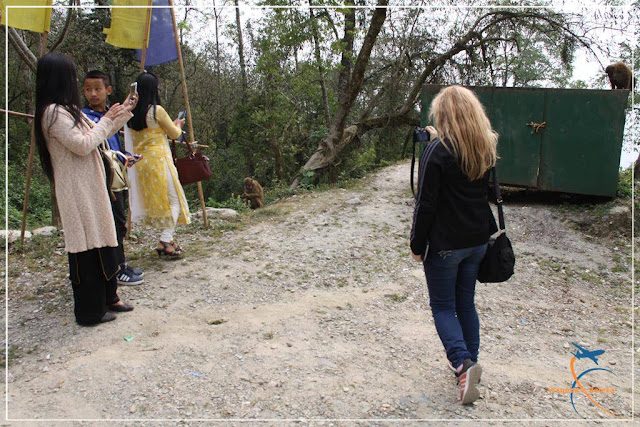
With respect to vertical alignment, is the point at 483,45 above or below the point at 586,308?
above

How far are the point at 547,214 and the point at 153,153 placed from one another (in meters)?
5.19

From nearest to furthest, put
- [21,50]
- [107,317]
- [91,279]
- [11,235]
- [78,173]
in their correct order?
1. [78,173]
2. [91,279]
3. [107,317]
4. [11,235]
5. [21,50]

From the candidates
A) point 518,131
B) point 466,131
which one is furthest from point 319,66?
point 466,131

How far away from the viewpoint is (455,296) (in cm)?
266

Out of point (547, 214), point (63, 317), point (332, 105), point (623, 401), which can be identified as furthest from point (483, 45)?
point (63, 317)

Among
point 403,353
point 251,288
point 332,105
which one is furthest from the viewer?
point 332,105

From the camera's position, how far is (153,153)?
14.1ft

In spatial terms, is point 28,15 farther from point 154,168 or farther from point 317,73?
point 317,73

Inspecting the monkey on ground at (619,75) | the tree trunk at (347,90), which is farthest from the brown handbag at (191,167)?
the monkey on ground at (619,75)

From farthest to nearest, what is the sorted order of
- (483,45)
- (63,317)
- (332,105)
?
(332,105), (483,45), (63,317)

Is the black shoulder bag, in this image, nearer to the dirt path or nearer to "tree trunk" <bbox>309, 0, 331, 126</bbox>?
the dirt path

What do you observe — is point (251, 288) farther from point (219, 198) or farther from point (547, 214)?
point (219, 198)

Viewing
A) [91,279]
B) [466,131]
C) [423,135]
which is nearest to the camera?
[466,131]

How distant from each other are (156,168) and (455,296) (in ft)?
9.58
